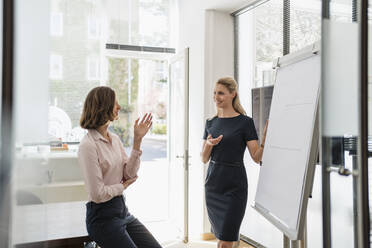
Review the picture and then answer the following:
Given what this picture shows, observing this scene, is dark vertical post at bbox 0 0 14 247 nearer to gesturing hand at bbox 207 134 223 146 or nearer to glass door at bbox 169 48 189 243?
gesturing hand at bbox 207 134 223 146

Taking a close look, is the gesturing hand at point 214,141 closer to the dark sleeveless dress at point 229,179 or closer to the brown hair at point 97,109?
the dark sleeveless dress at point 229,179

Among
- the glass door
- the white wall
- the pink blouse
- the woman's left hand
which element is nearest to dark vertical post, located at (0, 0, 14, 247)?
the white wall

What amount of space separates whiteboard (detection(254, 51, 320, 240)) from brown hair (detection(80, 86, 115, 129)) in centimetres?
101

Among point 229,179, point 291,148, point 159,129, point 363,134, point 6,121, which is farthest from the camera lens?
point 159,129

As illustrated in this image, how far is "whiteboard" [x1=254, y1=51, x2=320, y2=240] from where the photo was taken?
1.63 meters

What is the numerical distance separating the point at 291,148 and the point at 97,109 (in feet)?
3.53

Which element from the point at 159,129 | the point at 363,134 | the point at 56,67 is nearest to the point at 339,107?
the point at 363,134

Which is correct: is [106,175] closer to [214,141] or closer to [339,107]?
[214,141]

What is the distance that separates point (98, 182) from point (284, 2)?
2.30 m

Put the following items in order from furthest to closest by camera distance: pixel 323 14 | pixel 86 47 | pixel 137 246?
pixel 86 47
pixel 137 246
pixel 323 14

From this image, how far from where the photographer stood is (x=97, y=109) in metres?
1.71

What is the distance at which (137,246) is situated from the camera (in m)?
1.78

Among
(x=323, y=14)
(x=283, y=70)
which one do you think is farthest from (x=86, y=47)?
(x=323, y=14)

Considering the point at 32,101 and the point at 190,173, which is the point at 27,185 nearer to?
the point at 32,101
